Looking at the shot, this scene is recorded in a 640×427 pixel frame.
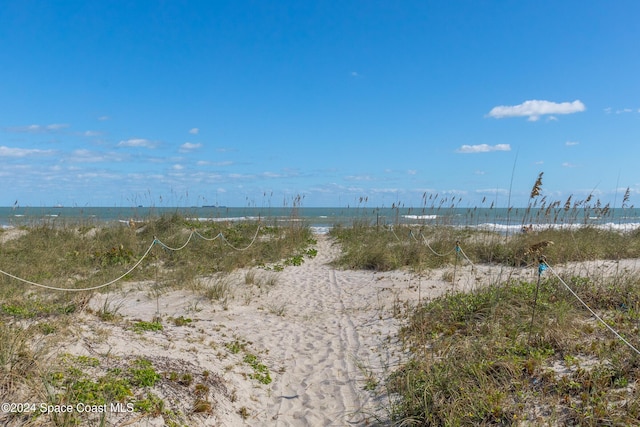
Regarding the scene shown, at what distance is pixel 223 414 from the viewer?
356 cm

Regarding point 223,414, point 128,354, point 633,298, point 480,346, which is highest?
point 633,298

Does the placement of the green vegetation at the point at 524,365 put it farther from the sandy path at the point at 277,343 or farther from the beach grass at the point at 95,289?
the beach grass at the point at 95,289

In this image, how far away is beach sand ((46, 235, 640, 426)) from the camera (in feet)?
12.2

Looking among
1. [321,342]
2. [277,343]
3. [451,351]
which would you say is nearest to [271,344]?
[277,343]

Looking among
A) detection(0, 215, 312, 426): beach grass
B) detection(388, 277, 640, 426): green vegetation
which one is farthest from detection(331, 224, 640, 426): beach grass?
detection(0, 215, 312, 426): beach grass

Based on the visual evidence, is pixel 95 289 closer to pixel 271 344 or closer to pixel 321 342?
pixel 271 344

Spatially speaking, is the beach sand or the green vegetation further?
the beach sand

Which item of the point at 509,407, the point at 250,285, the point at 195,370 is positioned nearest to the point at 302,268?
the point at 250,285

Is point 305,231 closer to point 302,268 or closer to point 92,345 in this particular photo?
point 302,268

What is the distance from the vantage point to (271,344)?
5508 millimetres

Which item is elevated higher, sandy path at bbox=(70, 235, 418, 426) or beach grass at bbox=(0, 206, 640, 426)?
beach grass at bbox=(0, 206, 640, 426)

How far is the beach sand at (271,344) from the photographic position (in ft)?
12.2

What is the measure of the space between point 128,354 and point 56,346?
24.2 inches

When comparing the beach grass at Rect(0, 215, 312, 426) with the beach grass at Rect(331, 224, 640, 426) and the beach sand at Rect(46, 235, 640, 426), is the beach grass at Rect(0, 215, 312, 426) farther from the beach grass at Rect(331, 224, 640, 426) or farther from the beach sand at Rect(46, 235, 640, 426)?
the beach grass at Rect(331, 224, 640, 426)
